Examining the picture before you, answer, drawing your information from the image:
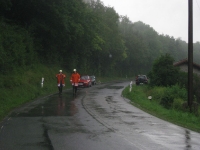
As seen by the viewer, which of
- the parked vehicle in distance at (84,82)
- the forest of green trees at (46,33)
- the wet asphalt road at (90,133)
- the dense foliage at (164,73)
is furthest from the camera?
the parked vehicle in distance at (84,82)

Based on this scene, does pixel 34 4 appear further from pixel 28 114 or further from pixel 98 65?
pixel 98 65

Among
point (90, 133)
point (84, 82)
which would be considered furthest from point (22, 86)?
point (90, 133)

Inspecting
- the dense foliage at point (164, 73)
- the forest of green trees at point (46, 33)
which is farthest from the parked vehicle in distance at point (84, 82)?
the dense foliage at point (164, 73)

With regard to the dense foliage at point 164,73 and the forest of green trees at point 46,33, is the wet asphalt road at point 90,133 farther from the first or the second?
the dense foliage at point 164,73

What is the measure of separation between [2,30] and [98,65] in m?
42.9

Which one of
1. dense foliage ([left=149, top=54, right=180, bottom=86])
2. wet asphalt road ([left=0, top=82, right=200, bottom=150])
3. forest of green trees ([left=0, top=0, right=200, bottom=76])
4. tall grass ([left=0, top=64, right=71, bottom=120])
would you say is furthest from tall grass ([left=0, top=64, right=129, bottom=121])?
dense foliage ([left=149, top=54, right=180, bottom=86])

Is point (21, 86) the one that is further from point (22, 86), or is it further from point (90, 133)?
point (90, 133)

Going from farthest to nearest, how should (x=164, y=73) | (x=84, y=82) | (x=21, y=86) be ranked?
(x=84, y=82)
(x=164, y=73)
(x=21, y=86)

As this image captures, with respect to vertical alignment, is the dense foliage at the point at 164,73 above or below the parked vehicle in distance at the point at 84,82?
above

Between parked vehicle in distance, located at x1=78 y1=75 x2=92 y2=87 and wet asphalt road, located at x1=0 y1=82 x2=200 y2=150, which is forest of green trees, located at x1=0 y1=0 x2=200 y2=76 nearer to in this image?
parked vehicle in distance, located at x1=78 y1=75 x2=92 y2=87

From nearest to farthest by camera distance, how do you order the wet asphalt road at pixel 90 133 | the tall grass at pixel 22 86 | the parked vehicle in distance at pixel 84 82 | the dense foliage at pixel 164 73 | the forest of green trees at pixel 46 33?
the wet asphalt road at pixel 90 133, the tall grass at pixel 22 86, the forest of green trees at pixel 46 33, the dense foliage at pixel 164 73, the parked vehicle in distance at pixel 84 82


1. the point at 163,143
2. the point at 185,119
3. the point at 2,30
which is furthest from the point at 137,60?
the point at 163,143

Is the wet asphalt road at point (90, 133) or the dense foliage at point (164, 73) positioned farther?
the dense foliage at point (164, 73)

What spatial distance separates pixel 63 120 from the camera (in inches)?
526
